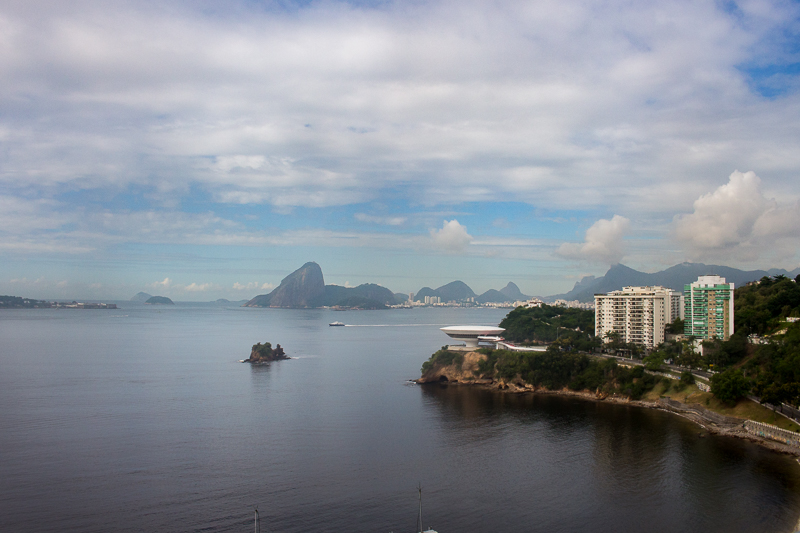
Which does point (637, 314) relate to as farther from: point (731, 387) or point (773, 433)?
point (773, 433)

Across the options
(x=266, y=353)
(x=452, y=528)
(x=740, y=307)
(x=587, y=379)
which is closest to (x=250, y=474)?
(x=452, y=528)

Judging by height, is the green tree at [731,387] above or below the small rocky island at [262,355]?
above

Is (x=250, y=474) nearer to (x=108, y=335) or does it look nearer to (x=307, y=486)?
(x=307, y=486)

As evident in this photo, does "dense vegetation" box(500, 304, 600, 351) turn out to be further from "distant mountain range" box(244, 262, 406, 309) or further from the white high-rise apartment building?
"distant mountain range" box(244, 262, 406, 309)

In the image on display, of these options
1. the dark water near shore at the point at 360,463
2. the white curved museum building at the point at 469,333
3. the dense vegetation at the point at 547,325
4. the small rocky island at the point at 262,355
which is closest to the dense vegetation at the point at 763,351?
the dark water near shore at the point at 360,463

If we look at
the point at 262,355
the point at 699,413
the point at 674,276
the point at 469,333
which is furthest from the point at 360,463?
the point at 674,276

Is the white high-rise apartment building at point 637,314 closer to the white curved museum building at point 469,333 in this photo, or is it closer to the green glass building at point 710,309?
the green glass building at point 710,309

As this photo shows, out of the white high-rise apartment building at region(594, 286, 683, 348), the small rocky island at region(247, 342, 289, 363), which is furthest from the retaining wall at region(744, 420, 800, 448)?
the small rocky island at region(247, 342, 289, 363)
